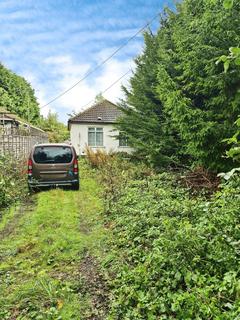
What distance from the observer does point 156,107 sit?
13.4 metres

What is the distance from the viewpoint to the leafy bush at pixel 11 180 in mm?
8423

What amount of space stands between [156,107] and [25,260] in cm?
1001

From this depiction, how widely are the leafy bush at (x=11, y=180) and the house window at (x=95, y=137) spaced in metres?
10.1

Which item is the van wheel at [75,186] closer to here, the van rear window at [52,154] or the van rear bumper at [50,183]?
the van rear bumper at [50,183]

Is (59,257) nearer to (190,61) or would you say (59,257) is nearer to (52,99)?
(190,61)

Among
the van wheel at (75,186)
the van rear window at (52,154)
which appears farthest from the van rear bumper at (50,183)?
the van rear window at (52,154)

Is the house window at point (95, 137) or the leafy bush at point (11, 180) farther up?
the house window at point (95, 137)

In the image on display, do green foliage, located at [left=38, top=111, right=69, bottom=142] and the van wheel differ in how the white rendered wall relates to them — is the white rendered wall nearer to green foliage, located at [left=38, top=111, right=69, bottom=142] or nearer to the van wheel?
the van wheel

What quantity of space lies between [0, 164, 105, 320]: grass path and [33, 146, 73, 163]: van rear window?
6.42 ft

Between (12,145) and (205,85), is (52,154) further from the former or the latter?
(205,85)

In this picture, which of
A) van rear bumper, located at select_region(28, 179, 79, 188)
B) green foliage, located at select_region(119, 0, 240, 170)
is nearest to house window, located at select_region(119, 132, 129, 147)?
green foliage, located at select_region(119, 0, 240, 170)

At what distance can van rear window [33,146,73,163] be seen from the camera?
986cm

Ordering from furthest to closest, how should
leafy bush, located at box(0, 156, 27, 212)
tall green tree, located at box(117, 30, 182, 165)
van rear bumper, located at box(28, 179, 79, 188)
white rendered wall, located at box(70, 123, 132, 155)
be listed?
1. white rendered wall, located at box(70, 123, 132, 155)
2. tall green tree, located at box(117, 30, 182, 165)
3. van rear bumper, located at box(28, 179, 79, 188)
4. leafy bush, located at box(0, 156, 27, 212)

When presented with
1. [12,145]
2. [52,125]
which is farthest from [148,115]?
[52,125]
